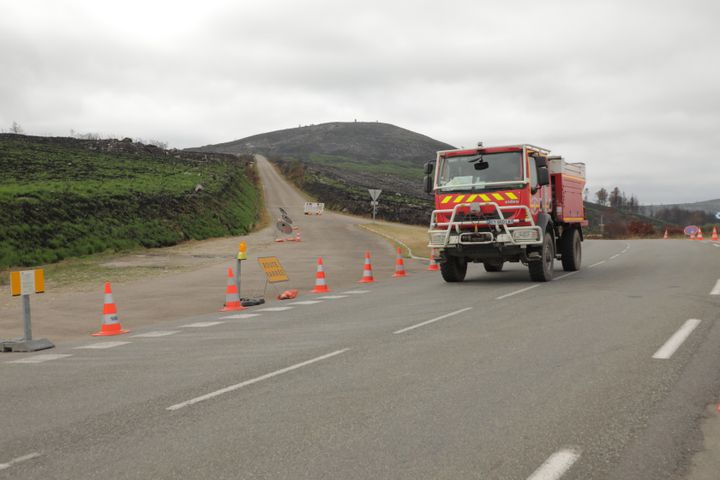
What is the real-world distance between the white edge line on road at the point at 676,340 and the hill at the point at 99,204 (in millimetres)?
21932

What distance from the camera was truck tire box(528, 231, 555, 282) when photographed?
15.2 meters

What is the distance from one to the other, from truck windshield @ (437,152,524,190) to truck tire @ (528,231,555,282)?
70.9 inches

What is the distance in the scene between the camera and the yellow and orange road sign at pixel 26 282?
9.54 meters

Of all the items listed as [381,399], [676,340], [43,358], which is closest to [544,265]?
[676,340]

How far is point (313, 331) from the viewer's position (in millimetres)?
9695

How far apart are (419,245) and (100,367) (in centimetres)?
2516

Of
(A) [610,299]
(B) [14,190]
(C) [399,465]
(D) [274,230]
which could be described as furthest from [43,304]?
(D) [274,230]

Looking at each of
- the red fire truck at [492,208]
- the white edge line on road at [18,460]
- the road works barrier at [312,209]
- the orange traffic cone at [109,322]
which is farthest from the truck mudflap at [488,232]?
the road works barrier at [312,209]

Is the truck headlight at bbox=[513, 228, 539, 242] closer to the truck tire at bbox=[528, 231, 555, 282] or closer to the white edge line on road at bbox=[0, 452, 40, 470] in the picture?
the truck tire at bbox=[528, 231, 555, 282]

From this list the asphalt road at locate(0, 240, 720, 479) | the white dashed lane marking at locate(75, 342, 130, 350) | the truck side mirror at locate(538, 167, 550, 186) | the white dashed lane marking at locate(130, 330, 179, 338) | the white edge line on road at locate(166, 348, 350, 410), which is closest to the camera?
the asphalt road at locate(0, 240, 720, 479)

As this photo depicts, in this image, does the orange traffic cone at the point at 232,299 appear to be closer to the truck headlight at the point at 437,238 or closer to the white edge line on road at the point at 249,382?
the truck headlight at the point at 437,238

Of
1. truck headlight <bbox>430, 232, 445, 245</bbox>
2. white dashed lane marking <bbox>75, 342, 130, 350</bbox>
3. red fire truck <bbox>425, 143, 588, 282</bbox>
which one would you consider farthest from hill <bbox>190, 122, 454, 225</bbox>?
white dashed lane marking <bbox>75, 342, 130, 350</bbox>

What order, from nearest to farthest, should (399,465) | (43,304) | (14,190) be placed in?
(399,465), (43,304), (14,190)

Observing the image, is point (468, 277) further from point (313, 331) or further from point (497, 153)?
point (313, 331)
